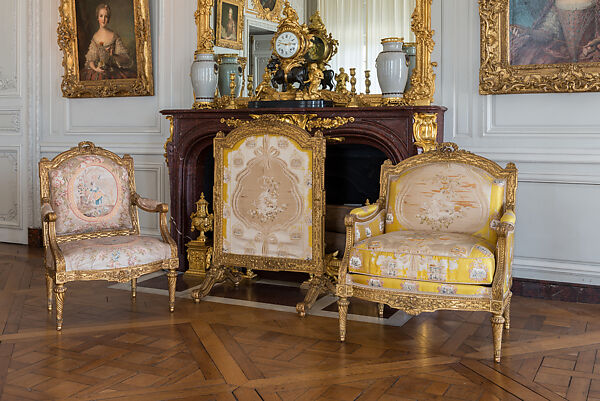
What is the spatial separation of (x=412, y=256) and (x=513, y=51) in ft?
6.29

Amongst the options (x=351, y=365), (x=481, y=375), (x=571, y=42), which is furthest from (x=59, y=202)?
(x=571, y=42)

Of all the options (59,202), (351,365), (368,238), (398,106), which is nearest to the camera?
(351,365)

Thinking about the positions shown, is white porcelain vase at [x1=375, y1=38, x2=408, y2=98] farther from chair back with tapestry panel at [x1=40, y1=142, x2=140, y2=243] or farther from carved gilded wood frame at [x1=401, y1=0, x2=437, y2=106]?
chair back with tapestry panel at [x1=40, y1=142, x2=140, y2=243]

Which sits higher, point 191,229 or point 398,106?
point 398,106

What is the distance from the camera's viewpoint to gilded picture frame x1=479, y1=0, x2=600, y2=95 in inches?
168

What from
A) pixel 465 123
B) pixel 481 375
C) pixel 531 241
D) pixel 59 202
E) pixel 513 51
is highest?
pixel 513 51

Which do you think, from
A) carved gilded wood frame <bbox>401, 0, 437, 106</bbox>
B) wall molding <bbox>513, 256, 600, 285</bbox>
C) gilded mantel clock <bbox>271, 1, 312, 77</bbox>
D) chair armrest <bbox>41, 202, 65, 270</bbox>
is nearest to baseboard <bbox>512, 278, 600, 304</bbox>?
wall molding <bbox>513, 256, 600, 285</bbox>

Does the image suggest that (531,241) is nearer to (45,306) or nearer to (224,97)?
(224,97)

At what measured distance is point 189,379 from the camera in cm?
297

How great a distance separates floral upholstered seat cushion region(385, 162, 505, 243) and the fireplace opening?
0.99 metres

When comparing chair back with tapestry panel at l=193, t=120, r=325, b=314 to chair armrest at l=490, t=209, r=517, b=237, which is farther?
chair back with tapestry panel at l=193, t=120, r=325, b=314

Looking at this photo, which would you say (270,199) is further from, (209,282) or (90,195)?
(90,195)

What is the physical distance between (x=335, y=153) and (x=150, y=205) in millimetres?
1539

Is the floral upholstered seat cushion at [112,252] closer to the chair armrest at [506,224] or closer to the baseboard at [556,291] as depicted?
the chair armrest at [506,224]
